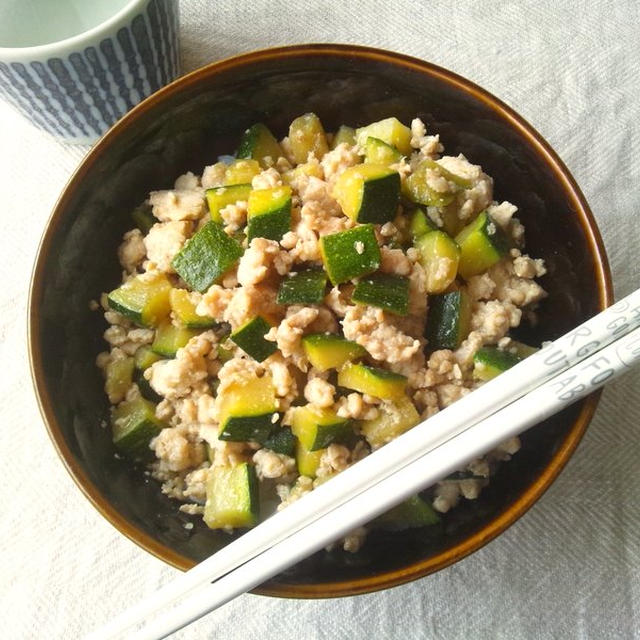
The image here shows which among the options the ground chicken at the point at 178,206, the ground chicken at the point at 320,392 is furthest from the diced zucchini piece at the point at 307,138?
the ground chicken at the point at 320,392

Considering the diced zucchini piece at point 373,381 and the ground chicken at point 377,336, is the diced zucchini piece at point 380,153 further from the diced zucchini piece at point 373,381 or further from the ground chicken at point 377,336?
the diced zucchini piece at point 373,381

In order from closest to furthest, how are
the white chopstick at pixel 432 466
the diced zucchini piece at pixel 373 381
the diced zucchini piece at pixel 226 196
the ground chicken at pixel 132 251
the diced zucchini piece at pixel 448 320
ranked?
the white chopstick at pixel 432 466, the diced zucchini piece at pixel 373 381, the diced zucchini piece at pixel 448 320, the diced zucchini piece at pixel 226 196, the ground chicken at pixel 132 251

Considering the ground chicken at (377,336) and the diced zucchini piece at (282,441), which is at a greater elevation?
the ground chicken at (377,336)

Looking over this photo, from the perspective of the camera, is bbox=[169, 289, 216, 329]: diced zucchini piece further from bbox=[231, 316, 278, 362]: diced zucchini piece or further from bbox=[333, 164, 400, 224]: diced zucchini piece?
bbox=[333, 164, 400, 224]: diced zucchini piece

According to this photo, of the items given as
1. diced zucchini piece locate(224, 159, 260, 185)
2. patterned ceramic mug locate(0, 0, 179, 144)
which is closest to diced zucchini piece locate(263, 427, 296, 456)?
diced zucchini piece locate(224, 159, 260, 185)

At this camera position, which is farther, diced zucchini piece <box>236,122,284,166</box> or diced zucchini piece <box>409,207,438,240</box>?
diced zucchini piece <box>236,122,284,166</box>

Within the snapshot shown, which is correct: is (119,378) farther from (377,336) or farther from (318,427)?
(377,336)

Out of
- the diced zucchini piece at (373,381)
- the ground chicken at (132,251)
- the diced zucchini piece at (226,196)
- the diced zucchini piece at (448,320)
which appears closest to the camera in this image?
the diced zucchini piece at (373,381)
